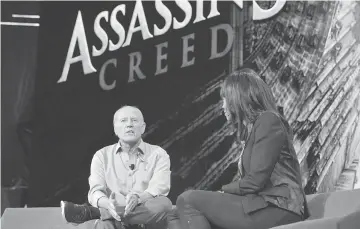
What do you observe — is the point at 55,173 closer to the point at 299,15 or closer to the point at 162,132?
the point at 162,132

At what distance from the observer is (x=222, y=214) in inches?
87.9

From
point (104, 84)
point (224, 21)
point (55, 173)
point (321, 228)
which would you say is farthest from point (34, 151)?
point (321, 228)

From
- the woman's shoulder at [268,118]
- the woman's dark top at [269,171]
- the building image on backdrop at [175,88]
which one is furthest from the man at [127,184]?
the building image on backdrop at [175,88]

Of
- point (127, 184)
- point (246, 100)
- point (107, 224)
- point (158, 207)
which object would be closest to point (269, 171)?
point (246, 100)

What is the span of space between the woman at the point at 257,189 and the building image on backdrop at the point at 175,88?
225 centimetres

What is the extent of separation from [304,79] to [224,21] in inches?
31.1

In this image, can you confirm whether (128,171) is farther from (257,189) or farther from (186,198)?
(257,189)

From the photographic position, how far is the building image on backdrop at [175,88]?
4.53 meters

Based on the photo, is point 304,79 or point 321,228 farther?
point 304,79

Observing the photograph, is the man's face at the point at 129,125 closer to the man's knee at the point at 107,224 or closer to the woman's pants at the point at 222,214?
the man's knee at the point at 107,224

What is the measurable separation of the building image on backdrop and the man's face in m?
1.60

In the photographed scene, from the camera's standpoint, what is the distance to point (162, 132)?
466 cm

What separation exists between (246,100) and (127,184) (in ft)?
3.05

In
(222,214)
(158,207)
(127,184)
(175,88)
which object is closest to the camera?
(222,214)
